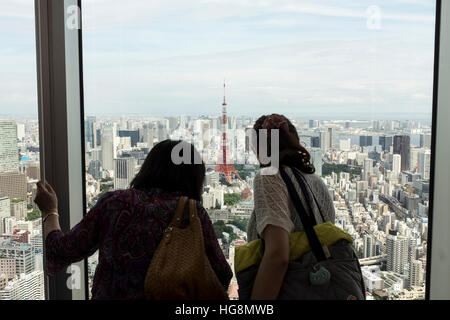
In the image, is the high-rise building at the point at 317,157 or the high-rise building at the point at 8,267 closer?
the high-rise building at the point at 8,267

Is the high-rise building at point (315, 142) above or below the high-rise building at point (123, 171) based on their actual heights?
above

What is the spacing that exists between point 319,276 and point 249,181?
26.9 inches

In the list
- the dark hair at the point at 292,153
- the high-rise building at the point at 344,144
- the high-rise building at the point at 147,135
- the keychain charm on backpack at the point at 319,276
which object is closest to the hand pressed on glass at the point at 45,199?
the high-rise building at the point at 147,135

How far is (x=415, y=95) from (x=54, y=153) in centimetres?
173

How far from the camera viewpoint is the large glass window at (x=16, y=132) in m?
1.77

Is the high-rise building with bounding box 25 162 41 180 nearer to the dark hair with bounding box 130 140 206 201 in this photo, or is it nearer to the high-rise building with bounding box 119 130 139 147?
the high-rise building with bounding box 119 130 139 147

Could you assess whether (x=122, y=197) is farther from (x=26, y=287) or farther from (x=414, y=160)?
(x=414, y=160)

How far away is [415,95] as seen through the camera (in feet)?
6.33

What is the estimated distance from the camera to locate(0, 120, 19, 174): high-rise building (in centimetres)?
177

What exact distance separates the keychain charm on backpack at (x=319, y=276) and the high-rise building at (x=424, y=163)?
3.19ft

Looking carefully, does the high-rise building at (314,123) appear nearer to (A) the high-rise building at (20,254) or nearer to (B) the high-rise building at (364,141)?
(B) the high-rise building at (364,141)

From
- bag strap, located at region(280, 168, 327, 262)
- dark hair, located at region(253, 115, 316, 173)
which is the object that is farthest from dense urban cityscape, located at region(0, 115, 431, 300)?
bag strap, located at region(280, 168, 327, 262)
